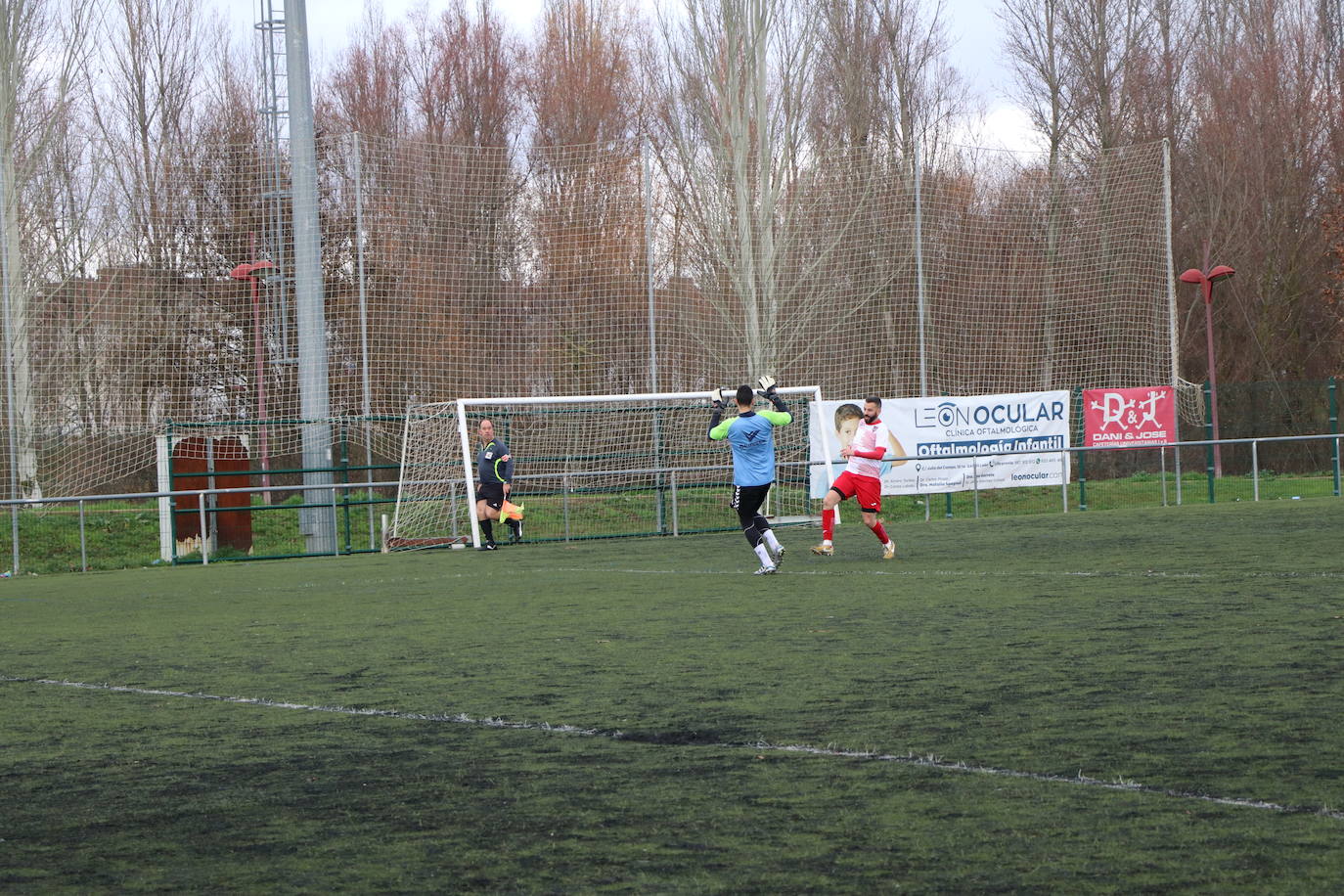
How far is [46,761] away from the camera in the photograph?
5.52 meters

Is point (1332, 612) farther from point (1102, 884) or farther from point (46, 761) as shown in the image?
point (46, 761)

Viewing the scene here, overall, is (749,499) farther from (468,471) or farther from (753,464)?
(468,471)

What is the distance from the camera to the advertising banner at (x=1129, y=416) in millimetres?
24000

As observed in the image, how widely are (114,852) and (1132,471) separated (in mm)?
27269

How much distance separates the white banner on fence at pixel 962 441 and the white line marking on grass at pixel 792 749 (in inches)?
634

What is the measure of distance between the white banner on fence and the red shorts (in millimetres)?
7432

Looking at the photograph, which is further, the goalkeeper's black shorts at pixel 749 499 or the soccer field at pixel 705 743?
the goalkeeper's black shorts at pixel 749 499

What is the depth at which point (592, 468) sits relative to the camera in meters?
23.5

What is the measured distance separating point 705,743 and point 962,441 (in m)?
18.4

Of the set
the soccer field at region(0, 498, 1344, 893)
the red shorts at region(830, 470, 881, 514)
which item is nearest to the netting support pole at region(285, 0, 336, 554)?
the red shorts at region(830, 470, 881, 514)

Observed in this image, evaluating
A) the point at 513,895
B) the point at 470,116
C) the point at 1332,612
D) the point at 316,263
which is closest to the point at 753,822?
the point at 513,895

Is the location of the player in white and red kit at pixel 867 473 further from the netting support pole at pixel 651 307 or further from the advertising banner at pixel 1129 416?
the advertising banner at pixel 1129 416

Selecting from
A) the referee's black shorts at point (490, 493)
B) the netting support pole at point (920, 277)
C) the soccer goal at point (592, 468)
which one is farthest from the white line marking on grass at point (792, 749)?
the netting support pole at point (920, 277)

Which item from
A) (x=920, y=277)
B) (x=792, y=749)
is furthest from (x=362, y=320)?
(x=792, y=749)
